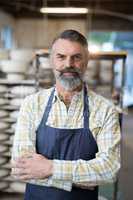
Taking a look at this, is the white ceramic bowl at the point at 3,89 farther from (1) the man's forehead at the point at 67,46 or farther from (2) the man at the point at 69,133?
(1) the man's forehead at the point at 67,46

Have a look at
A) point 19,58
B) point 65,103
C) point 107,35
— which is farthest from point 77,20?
point 65,103

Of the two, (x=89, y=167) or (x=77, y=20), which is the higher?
(x=77, y=20)

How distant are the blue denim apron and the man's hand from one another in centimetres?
9

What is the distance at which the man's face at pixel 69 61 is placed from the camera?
1.48 m

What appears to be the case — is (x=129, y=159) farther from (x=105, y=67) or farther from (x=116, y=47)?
(x=116, y=47)

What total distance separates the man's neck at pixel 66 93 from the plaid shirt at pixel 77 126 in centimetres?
2

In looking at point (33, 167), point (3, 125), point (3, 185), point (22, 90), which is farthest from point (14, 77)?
point (33, 167)

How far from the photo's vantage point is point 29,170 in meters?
1.40

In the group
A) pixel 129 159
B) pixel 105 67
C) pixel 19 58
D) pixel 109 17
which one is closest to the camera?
pixel 19 58

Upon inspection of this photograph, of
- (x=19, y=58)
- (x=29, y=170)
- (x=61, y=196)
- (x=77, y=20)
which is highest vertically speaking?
(x=77, y=20)

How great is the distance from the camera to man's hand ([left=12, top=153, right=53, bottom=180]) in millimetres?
1388

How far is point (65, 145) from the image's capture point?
1.51m

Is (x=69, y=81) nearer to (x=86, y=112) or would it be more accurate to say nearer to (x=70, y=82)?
(x=70, y=82)

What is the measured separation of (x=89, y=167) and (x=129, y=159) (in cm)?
397
